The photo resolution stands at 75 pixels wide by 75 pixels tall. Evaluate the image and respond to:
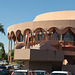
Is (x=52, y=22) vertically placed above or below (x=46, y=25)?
above

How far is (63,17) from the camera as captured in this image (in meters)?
47.2

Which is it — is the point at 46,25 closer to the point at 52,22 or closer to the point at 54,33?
the point at 52,22

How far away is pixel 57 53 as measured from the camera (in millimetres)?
30484

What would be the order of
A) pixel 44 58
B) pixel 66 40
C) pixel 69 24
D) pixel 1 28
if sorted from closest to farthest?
1. pixel 44 58
2. pixel 1 28
3. pixel 69 24
4. pixel 66 40

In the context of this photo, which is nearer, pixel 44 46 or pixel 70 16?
pixel 44 46

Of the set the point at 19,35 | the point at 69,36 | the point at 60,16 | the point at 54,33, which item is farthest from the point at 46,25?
the point at 19,35

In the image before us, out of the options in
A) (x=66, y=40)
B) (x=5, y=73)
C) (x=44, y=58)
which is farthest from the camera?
(x=66, y=40)

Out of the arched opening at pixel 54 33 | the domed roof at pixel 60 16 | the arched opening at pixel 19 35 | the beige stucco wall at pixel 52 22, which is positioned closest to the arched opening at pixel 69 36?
the arched opening at pixel 54 33

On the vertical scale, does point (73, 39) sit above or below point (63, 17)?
below

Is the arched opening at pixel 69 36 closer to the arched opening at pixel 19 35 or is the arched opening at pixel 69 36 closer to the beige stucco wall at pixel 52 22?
the beige stucco wall at pixel 52 22

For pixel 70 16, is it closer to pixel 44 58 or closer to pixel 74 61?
pixel 74 61

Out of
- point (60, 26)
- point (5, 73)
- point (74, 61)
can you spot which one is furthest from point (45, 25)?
point (5, 73)

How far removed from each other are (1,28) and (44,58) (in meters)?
11.0

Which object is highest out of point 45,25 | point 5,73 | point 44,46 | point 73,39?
point 45,25
